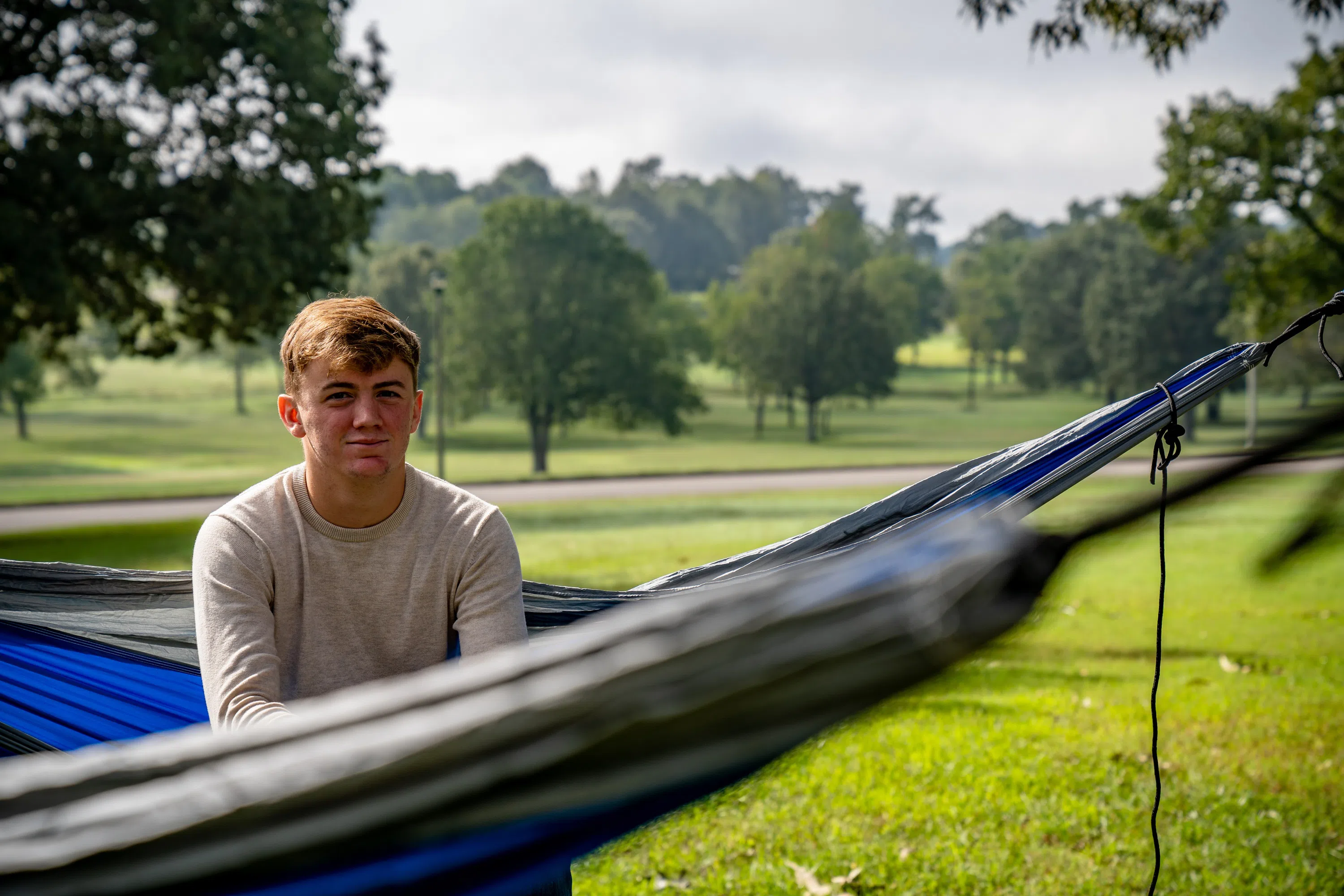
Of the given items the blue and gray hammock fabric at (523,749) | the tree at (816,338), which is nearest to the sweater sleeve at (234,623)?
the blue and gray hammock fabric at (523,749)

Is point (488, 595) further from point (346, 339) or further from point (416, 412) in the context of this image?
point (346, 339)

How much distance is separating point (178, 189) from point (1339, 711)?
9979mm

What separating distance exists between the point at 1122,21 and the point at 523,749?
5503mm

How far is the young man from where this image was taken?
156 cm

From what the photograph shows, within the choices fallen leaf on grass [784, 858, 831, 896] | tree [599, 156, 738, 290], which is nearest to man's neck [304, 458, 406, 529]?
fallen leaf on grass [784, 858, 831, 896]

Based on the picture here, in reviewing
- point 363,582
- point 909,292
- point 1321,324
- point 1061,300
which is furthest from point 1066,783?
point 909,292

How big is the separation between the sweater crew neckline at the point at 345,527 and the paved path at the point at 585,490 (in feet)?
46.9

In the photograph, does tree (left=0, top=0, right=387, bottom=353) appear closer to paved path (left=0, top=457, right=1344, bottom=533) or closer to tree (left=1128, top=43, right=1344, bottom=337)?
paved path (left=0, top=457, right=1344, bottom=533)

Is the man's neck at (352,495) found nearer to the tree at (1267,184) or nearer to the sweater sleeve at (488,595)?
the sweater sleeve at (488,595)

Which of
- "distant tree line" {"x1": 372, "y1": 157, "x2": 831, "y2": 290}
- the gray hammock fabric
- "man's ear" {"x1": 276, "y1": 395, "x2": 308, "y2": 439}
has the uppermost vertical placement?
"distant tree line" {"x1": 372, "y1": 157, "x2": 831, "y2": 290}

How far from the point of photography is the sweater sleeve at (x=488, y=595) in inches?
63.5

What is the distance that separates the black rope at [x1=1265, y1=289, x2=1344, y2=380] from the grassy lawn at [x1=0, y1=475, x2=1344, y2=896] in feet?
0.92

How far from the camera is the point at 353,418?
1.56m

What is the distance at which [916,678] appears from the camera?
960 mm
